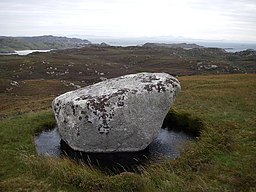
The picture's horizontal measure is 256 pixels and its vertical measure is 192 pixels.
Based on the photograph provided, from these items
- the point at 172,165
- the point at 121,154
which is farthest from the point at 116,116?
the point at 172,165

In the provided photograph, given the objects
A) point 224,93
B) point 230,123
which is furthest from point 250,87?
point 230,123

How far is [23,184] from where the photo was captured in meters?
12.4

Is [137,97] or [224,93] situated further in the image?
[224,93]

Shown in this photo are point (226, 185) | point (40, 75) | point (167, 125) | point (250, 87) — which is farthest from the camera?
point (40, 75)

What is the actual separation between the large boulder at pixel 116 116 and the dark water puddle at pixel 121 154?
0.43 meters

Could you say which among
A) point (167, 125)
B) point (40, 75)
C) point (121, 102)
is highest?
point (121, 102)

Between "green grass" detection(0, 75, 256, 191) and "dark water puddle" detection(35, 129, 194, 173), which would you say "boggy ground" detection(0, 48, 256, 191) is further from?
"dark water puddle" detection(35, 129, 194, 173)

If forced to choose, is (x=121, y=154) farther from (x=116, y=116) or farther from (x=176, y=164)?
(x=176, y=164)

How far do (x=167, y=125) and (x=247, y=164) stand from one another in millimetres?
8952

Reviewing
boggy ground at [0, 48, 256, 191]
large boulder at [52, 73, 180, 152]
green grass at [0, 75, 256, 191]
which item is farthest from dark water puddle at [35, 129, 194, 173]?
green grass at [0, 75, 256, 191]

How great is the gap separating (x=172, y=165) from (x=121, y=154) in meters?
3.90

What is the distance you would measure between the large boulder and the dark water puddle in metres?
0.43

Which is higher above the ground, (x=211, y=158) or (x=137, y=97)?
(x=137, y=97)

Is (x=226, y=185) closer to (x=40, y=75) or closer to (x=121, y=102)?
(x=121, y=102)
